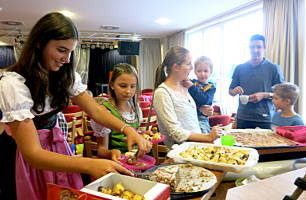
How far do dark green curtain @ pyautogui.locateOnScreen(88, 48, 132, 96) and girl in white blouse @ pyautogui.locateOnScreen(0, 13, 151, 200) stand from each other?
307 inches

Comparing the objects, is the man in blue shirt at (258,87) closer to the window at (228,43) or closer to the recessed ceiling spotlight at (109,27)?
the window at (228,43)

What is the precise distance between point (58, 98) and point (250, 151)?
0.89 metres

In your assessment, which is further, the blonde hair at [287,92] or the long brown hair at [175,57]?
the blonde hair at [287,92]

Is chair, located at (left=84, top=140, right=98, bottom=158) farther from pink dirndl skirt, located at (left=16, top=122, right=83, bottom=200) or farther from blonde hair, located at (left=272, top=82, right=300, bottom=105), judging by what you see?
blonde hair, located at (left=272, top=82, right=300, bottom=105)

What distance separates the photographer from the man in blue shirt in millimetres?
2324

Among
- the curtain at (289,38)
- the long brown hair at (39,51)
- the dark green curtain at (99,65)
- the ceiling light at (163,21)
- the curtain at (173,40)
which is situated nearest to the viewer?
the long brown hair at (39,51)

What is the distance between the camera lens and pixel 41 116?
39.0 inches

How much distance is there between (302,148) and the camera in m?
1.21

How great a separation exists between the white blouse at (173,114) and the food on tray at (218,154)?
0.68 ft

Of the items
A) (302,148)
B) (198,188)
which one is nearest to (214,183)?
(198,188)

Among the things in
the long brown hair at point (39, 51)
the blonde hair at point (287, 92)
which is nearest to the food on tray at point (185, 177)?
the long brown hair at point (39, 51)

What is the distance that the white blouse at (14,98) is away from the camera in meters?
0.81

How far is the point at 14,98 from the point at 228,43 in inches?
213

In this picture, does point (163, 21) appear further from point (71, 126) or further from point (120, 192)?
point (120, 192)
